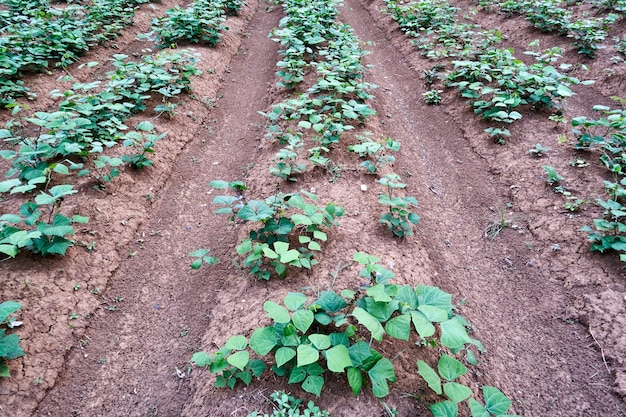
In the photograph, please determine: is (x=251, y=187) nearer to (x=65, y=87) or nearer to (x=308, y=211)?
(x=308, y=211)

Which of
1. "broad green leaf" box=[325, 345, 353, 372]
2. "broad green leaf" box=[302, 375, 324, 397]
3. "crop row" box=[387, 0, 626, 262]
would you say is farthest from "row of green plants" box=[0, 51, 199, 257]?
"crop row" box=[387, 0, 626, 262]

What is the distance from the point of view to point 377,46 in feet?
41.2

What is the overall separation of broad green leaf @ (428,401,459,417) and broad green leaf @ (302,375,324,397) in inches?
37.4

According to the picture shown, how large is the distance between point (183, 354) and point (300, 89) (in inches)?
264

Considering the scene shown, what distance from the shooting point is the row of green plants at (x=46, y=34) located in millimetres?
7707

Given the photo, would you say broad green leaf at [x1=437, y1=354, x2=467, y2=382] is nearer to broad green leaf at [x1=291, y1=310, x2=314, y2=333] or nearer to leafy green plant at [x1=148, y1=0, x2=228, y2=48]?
broad green leaf at [x1=291, y1=310, x2=314, y2=333]

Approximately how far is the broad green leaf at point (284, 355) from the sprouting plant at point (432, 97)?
771 cm

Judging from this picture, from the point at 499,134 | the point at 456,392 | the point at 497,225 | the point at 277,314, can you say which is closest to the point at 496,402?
the point at 456,392

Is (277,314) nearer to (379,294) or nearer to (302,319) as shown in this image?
(302,319)

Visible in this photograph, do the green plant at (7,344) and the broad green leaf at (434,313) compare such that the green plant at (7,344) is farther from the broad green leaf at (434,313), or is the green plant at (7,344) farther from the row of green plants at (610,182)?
the row of green plants at (610,182)

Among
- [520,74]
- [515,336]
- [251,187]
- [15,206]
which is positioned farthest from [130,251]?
[520,74]

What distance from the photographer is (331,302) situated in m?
3.23

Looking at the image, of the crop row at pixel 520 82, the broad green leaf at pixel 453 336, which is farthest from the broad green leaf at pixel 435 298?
the crop row at pixel 520 82

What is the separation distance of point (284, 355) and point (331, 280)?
4.44 ft
